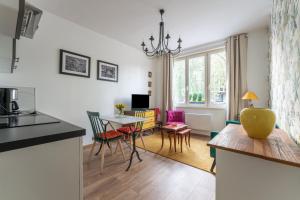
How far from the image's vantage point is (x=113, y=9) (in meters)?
2.43

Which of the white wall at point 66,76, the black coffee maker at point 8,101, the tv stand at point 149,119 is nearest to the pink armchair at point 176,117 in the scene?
the tv stand at point 149,119

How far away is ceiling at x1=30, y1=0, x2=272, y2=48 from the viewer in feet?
7.47

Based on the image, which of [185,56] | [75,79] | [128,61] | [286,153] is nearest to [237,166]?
[286,153]

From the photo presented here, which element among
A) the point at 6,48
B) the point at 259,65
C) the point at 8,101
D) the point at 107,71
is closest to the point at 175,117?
the point at 107,71

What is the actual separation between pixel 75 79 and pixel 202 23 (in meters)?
2.94

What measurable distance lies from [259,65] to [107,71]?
12.0ft

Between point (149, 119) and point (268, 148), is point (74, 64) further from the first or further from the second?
point (268, 148)

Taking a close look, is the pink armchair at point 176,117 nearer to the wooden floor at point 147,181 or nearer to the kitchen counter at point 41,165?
the wooden floor at point 147,181

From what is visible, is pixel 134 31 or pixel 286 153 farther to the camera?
pixel 134 31

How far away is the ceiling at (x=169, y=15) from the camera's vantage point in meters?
2.28

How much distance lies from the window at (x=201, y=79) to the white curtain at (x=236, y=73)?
1.11 feet

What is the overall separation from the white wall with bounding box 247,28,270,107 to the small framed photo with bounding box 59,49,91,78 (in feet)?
12.6

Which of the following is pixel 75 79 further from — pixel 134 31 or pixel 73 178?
pixel 73 178

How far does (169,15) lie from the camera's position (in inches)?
101
